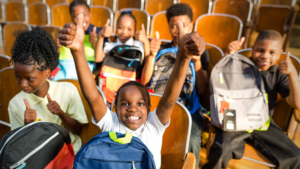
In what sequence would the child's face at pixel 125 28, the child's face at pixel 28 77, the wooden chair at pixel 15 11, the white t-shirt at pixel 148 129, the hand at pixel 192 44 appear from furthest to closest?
the wooden chair at pixel 15 11
the child's face at pixel 125 28
the child's face at pixel 28 77
the white t-shirt at pixel 148 129
the hand at pixel 192 44

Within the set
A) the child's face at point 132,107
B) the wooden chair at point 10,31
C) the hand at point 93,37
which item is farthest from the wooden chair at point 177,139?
the wooden chair at point 10,31

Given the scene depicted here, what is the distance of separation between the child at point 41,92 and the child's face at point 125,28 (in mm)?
749

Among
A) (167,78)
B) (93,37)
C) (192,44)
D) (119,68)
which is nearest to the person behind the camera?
(192,44)

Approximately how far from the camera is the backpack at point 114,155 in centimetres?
76

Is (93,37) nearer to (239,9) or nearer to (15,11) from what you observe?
(239,9)

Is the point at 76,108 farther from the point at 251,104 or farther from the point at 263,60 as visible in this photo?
the point at 263,60

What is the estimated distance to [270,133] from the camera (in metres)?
1.31

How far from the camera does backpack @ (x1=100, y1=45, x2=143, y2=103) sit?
157 cm

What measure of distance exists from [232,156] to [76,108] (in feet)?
3.47

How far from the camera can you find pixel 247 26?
2.63 m

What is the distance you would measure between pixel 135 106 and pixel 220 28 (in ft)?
6.04

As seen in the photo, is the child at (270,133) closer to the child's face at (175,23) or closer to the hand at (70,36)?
the child's face at (175,23)

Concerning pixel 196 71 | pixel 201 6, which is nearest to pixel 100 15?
pixel 201 6

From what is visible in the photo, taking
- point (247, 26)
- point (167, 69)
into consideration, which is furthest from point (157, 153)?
point (247, 26)
